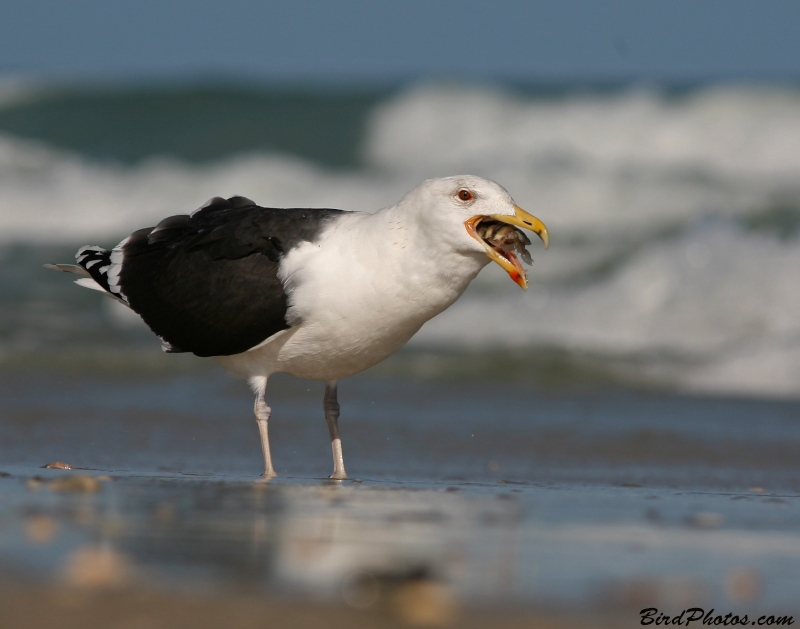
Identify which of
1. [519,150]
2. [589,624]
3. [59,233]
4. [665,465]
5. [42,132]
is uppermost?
[42,132]

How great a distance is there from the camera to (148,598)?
268 centimetres

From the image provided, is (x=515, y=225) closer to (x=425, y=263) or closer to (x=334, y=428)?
(x=425, y=263)

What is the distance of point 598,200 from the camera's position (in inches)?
577

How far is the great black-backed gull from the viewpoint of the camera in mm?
4746

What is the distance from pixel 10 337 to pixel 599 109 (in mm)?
11052

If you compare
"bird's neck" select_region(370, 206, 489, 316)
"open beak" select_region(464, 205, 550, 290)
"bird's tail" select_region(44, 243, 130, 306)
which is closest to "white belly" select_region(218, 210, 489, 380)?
"bird's neck" select_region(370, 206, 489, 316)

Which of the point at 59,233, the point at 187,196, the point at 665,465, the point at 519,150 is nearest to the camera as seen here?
the point at 665,465

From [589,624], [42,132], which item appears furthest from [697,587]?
[42,132]

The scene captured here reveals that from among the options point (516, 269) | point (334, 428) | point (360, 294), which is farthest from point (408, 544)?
point (334, 428)

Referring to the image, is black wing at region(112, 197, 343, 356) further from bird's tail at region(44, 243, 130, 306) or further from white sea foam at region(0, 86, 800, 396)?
white sea foam at region(0, 86, 800, 396)

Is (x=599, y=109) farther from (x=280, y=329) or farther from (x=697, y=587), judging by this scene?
(x=697, y=587)

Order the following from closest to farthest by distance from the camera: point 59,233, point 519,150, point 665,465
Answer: point 665,465
point 59,233
point 519,150

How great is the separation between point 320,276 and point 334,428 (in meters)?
0.91

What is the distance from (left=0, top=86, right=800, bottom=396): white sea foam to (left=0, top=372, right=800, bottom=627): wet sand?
2.16m
